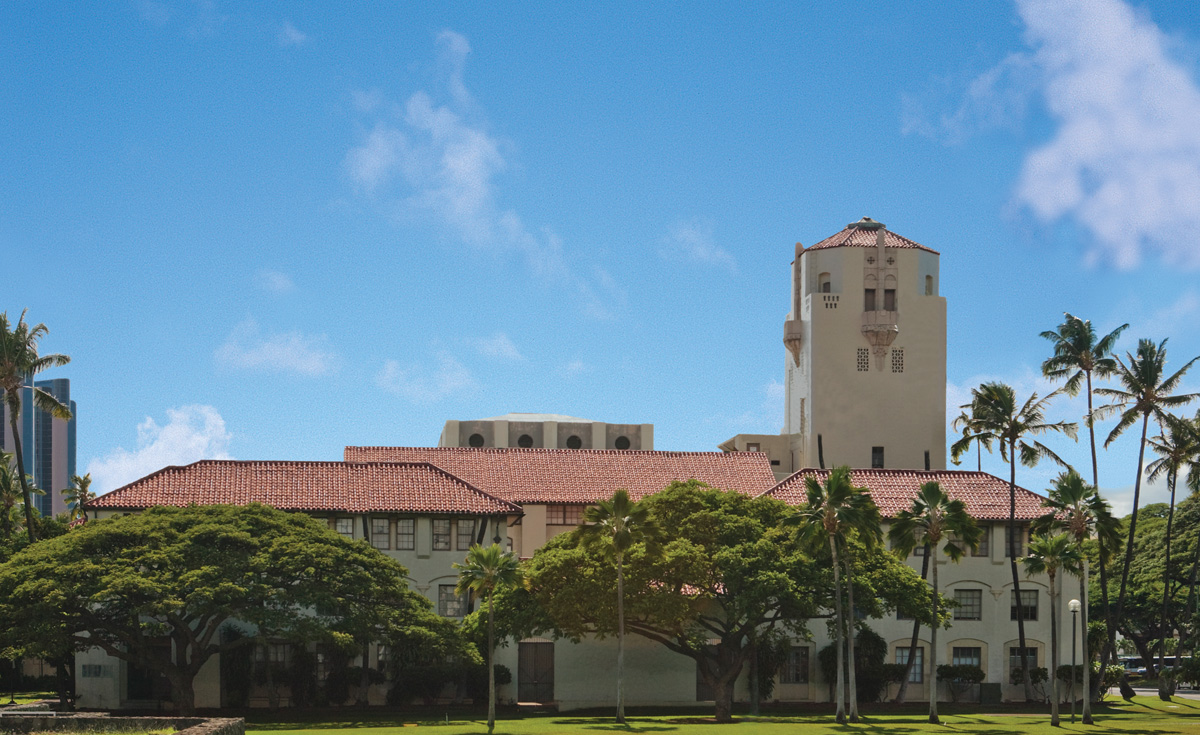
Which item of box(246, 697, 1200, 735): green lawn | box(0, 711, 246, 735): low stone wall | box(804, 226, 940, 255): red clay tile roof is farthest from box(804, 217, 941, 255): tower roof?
box(0, 711, 246, 735): low stone wall

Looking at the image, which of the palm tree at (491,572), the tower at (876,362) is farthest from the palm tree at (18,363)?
the tower at (876,362)

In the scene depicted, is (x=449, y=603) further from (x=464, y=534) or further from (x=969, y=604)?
(x=969, y=604)

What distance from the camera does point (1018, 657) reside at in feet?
228

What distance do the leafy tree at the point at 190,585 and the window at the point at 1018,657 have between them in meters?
27.8

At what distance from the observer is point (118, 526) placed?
5659cm

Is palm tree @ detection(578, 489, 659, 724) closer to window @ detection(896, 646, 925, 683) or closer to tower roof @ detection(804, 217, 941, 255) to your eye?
window @ detection(896, 646, 925, 683)

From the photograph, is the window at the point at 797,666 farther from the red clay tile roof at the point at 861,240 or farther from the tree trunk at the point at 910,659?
the red clay tile roof at the point at 861,240

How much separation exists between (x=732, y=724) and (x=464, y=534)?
1503 cm

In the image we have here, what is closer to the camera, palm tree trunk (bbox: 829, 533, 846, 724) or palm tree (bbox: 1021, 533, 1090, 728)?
palm tree trunk (bbox: 829, 533, 846, 724)

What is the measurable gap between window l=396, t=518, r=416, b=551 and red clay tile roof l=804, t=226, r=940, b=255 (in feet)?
143

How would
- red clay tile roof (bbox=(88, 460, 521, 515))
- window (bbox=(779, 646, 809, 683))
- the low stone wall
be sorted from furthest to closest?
window (bbox=(779, 646, 809, 683))
red clay tile roof (bbox=(88, 460, 521, 515))
the low stone wall

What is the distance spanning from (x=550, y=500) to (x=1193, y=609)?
39.4 metres

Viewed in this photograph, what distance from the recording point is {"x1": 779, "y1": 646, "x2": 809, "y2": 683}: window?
67.1m

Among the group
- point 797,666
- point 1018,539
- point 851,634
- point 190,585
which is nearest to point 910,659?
point 797,666
